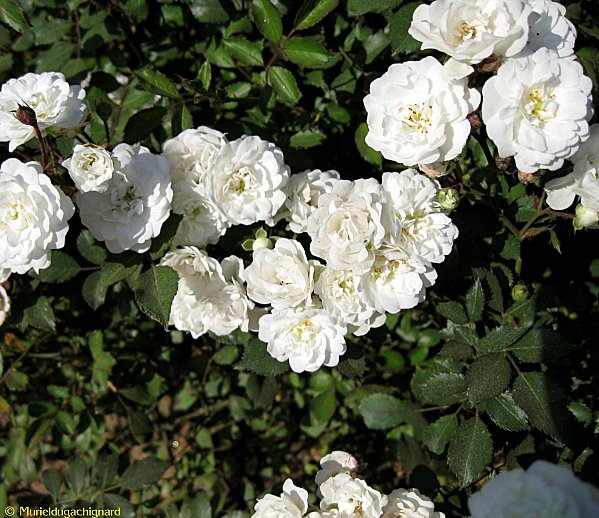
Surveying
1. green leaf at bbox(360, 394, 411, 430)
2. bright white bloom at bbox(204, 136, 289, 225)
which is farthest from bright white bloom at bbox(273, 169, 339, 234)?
green leaf at bbox(360, 394, 411, 430)

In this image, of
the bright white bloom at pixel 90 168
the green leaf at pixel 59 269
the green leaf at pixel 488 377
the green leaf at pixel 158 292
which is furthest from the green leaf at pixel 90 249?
the green leaf at pixel 488 377

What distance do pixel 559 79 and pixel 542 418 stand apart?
0.87 m

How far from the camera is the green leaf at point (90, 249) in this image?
1909 mm

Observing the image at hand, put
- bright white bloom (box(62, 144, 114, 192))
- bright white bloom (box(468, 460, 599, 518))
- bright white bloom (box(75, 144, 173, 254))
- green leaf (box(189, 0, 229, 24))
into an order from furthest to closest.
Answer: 1. green leaf (box(189, 0, 229, 24))
2. bright white bloom (box(75, 144, 173, 254))
3. bright white bloom (box(62, 144, 114, 192))
4. bright white bloom (box(468, 460, 599, 518))

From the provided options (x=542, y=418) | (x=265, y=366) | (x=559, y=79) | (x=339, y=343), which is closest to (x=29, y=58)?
(x=265, y=366)

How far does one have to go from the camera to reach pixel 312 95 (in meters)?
2.37

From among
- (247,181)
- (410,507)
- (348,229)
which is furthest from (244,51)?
(410,507)

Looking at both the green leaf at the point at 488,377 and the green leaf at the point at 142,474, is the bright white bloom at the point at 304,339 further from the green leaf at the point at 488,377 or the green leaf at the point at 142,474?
the green leaf at the point at 142,474

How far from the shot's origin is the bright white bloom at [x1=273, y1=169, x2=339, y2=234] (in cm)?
161

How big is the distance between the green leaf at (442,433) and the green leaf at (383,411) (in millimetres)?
293

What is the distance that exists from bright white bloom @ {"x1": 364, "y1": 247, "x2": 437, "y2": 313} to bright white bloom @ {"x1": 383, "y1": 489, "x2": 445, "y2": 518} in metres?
0.55

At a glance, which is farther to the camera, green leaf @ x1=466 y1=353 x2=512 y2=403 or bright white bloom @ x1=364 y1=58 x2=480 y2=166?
green leaf @ x1=466 y1=353 x2=512 y2=403

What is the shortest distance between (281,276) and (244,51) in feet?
2.94

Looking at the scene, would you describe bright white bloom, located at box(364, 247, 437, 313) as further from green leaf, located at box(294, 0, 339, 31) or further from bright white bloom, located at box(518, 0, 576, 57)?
green leaf, located at box(294, 0, 339, 31)
